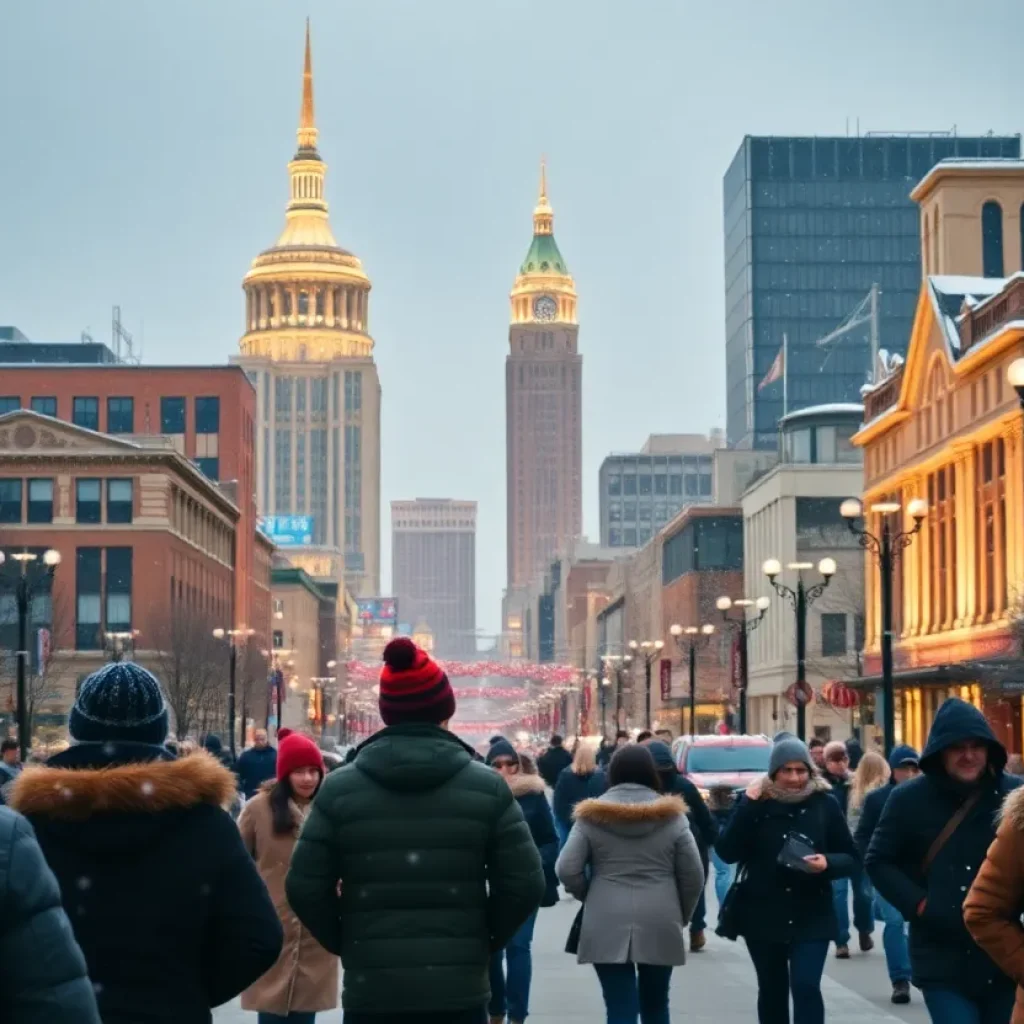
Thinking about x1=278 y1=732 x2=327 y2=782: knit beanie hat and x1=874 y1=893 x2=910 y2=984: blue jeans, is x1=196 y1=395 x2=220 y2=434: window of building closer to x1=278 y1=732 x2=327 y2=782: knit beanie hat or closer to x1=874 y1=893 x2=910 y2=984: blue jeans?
x1=874 y1=893 x2=910 y2=984: blue jeans

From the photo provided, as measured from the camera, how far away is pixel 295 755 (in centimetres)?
1314

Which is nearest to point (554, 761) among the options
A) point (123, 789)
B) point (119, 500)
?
point (123, 789)

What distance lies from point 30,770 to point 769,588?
365 feet

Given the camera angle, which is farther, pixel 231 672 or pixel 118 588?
pixel 118 588

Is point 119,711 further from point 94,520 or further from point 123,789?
point 94,520

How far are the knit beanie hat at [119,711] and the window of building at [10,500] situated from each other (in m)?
103

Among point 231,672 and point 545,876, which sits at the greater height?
point 231,672

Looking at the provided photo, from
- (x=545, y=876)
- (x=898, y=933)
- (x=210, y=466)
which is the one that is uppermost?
(x=210, y=466)

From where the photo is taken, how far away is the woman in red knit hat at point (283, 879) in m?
12.1

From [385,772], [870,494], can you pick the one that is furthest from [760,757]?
[870,494]

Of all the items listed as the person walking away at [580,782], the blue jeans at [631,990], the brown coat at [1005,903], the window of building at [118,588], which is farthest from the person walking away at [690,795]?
the window of building at [118,588]

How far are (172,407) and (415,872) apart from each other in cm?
13155

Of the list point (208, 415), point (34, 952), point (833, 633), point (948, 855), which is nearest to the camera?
point (34, 952)

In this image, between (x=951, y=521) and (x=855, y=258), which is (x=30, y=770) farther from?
(x=855, y=258)
